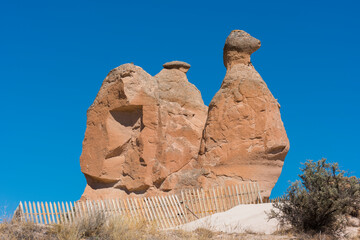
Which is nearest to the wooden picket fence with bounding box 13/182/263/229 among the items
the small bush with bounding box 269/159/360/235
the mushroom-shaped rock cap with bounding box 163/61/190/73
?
the small bush with bounding box 269/159/360/235

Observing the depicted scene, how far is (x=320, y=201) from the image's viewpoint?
9.87 meters

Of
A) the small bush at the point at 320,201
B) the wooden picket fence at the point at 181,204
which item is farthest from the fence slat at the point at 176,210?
the small bush at the point at 320,201

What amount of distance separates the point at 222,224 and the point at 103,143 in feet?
20.9

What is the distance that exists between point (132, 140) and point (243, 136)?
4.15m

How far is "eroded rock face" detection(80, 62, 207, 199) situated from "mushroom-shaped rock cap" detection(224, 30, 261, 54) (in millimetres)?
3470

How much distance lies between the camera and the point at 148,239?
8.92 meters

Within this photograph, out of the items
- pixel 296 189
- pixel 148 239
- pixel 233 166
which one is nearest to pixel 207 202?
pixel 233 166

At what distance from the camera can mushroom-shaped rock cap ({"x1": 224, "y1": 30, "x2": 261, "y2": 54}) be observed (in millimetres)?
17406

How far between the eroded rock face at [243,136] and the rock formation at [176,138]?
1.4 inches

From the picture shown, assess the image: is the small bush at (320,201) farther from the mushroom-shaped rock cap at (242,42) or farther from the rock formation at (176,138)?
the mushroom-shaped rock cap at (242,42)

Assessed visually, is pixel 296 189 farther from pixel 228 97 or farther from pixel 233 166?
pixel 228 97

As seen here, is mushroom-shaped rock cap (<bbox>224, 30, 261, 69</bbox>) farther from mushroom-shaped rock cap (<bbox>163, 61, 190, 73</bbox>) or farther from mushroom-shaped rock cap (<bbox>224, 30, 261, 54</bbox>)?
mushroom-shaped rock cap (<bbox>163, 61, 190, 73</bbox>)

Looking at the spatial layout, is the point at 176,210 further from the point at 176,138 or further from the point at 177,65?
the point at 177,65

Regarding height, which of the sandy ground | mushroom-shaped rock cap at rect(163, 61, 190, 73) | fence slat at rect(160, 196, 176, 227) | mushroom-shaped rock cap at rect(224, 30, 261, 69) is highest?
mushroom-shaped rock cap at rect(163, 61, 190, 73)
